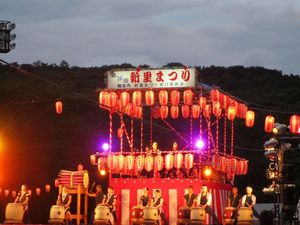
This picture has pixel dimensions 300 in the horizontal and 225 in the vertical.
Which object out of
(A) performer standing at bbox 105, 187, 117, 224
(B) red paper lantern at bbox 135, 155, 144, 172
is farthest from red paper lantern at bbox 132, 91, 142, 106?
(A) performer standing at bbox 105, 187, 117, 224

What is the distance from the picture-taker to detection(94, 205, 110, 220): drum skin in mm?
21344

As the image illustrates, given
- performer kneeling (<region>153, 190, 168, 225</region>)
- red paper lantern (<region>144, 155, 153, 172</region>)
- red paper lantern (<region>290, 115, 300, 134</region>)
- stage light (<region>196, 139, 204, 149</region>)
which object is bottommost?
performer kneeling (<region>153, 190, 168, 225</region>)

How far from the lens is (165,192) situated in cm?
2395

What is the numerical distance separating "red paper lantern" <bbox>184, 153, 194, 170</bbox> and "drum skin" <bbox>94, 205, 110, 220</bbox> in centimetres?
394

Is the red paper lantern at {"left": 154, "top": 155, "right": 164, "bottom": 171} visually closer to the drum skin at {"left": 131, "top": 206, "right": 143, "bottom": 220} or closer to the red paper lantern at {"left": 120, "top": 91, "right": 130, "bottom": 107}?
the drum skin at {"left": 131, "top": 206, "right": 143, "bottom": 220}

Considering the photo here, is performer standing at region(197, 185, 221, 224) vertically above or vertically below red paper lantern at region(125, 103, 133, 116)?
below

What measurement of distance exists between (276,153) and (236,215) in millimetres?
3661

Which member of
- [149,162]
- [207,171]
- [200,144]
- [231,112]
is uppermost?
[231,112]

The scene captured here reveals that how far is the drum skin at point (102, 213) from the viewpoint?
21.3 meters

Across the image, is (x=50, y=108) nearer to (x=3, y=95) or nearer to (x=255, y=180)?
(x=3, y=95)

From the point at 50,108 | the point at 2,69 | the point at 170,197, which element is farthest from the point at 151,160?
the point at 2,69

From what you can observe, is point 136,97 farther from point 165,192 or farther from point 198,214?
point 198,214

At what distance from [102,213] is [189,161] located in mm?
4262

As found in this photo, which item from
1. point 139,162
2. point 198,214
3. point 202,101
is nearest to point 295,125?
point 202,101
